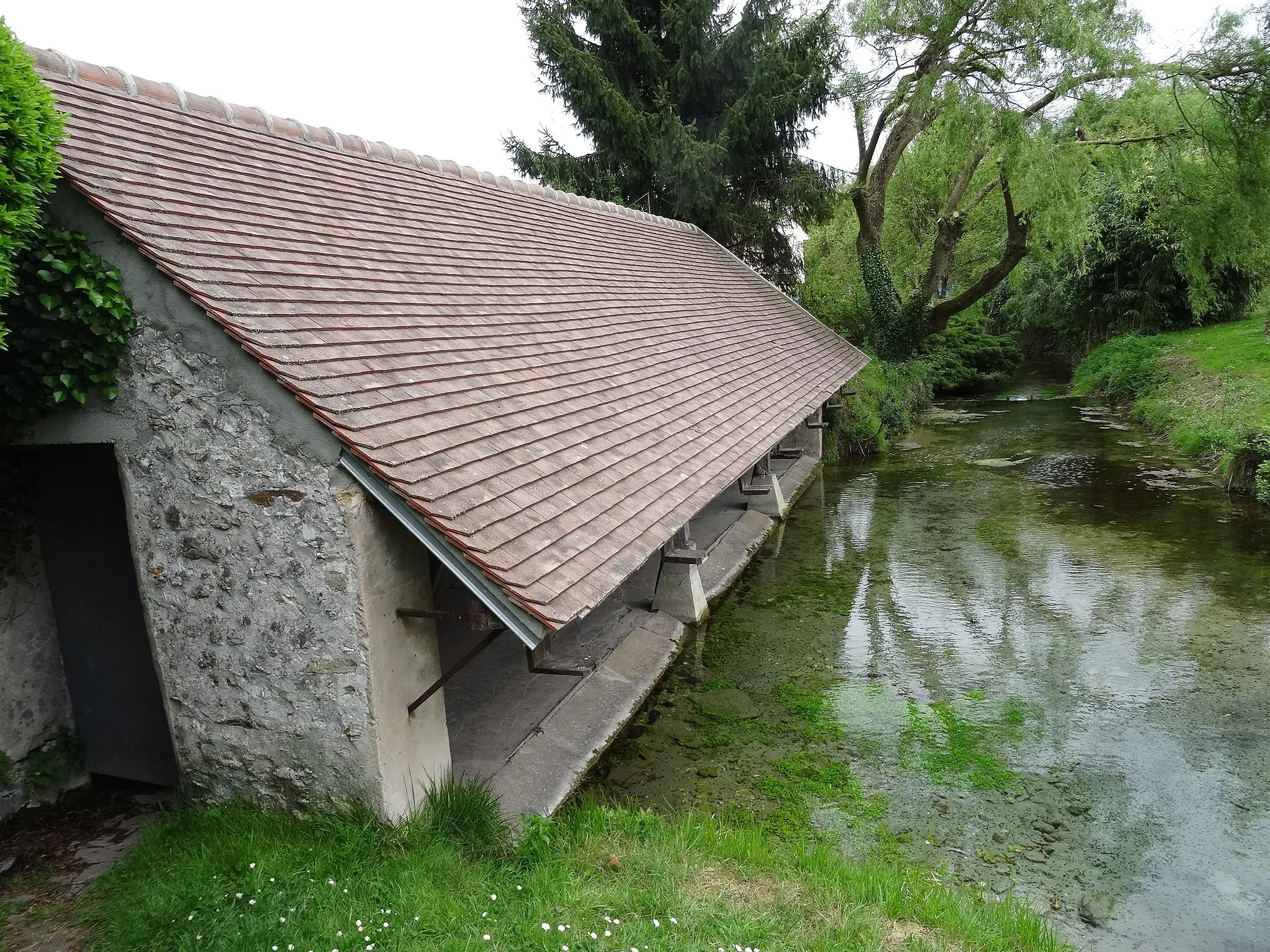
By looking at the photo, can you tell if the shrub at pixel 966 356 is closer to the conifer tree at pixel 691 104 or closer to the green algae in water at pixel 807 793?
the conifer tree at pixel 691 104

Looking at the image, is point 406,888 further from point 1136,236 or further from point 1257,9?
point 1136,236

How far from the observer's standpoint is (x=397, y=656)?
412 cm

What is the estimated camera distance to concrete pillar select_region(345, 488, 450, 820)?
12.8ft

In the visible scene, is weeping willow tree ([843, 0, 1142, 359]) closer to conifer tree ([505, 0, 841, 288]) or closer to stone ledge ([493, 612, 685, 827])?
conifer tree ([505, 0, 841, 288])

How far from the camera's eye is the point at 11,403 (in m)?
4.07

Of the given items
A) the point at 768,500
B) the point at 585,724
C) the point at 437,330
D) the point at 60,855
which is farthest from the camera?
the point at 768,500

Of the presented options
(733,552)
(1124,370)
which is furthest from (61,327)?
(1124,370)

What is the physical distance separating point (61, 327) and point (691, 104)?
737 inches

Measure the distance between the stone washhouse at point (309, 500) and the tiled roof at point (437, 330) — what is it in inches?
0.9

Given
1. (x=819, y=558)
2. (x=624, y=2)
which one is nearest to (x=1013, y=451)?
(x=819, y=558)

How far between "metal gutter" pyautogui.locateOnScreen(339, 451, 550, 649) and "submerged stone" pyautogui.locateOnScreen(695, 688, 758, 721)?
10.6 feet

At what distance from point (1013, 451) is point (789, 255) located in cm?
826

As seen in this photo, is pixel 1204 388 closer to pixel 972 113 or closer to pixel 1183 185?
pixel 1183 185

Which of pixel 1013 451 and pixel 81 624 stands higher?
pixel 81 624
